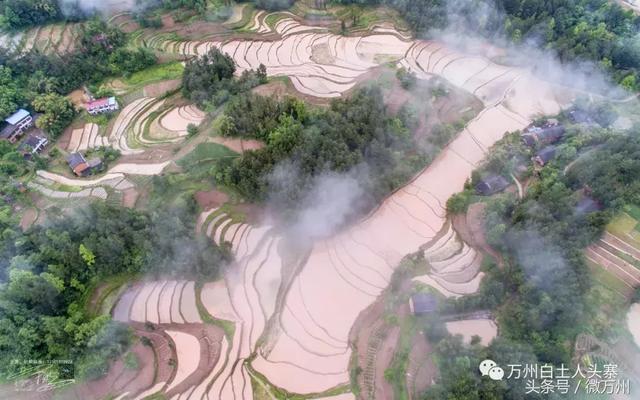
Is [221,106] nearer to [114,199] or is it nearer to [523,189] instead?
[114,199]

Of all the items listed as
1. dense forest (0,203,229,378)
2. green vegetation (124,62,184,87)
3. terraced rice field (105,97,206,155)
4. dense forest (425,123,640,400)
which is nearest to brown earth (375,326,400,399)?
dense forest (425,123,640,400)

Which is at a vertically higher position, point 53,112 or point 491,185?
point 53,112

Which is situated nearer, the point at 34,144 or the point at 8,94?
the point at 34,144

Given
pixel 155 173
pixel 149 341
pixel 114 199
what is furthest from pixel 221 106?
pixel 149 341

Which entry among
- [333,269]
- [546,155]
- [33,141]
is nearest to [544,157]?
[546,155]

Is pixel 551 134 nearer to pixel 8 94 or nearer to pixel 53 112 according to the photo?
pixel 53 112

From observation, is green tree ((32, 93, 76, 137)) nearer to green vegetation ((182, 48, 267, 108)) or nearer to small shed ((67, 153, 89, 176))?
small shed ((67, 153, 89, 176))

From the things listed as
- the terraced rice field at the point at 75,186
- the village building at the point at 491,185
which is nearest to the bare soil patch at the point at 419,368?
the village building at the point at 491,185
